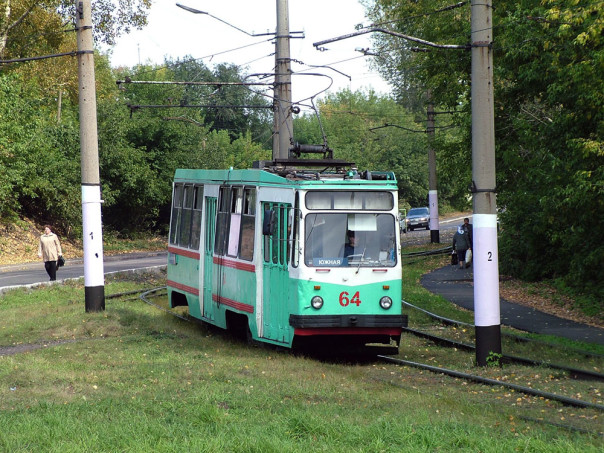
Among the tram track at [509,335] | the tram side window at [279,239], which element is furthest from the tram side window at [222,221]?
the tram track at [509,335]

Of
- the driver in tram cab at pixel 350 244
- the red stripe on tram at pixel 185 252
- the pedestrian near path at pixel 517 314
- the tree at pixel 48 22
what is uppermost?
the tree at pixel 48 22

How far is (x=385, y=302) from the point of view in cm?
1398

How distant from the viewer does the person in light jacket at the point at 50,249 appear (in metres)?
26.3

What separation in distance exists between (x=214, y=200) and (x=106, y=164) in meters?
33.9

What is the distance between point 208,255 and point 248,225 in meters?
2.24

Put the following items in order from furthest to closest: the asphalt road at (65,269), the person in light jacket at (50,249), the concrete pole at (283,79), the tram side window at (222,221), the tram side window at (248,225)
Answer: the asphalt road at (65,269)
the person in light jacket at (50,249)
the concrete pole at (283,79)
the tram side window at (222,221)
the tram side window at (248,225)

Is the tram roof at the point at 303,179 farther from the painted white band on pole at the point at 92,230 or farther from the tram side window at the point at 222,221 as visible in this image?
the painted white band on pole at the point at 92,230

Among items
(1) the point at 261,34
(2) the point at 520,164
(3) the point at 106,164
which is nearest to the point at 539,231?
(2) the point at 520,164

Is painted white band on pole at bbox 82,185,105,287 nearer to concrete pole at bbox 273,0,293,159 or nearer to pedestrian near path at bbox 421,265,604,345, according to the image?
concrete pole at bbox 273,0,293,159

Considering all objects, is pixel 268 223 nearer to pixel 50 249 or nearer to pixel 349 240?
pixel 349 240

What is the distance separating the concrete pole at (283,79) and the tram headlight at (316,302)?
1030 cm

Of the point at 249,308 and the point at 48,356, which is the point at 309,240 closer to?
the point at 249,308

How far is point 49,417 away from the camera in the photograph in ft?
29.2

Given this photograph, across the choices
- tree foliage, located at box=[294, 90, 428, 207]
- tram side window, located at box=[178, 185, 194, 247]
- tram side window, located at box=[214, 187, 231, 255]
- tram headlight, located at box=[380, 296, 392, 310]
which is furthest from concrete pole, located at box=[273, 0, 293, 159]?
tree foliage, located at box=[294, 90, 428, 207]
